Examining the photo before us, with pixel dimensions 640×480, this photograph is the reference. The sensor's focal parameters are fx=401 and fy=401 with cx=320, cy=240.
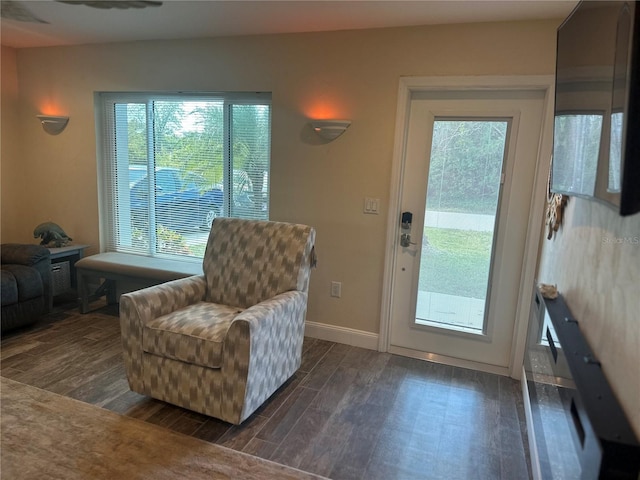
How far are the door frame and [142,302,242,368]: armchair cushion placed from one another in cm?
135

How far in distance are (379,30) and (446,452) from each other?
275 cm

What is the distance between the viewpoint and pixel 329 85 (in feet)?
10.1

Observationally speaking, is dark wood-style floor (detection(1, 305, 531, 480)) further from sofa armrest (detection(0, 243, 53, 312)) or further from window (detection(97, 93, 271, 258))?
window (detection(97, 93, 271, 258))

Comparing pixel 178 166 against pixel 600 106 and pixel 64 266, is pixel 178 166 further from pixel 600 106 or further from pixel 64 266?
pixel 600 106

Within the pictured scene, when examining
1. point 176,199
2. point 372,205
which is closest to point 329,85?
point 372,205

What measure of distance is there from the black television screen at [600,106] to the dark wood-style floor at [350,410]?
1423mm

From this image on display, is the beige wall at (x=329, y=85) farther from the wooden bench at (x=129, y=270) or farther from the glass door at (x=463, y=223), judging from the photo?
the wooden bench at (x=129, y=270)

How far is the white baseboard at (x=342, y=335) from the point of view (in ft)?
10.6

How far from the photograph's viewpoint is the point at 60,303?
3.98m

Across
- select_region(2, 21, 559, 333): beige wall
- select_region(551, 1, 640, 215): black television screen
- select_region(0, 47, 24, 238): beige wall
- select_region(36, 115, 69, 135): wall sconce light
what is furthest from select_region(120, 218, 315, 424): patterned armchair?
select_region(0, 47, 24, 238): beige wall

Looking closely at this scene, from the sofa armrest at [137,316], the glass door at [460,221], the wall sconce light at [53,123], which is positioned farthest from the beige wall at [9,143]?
the glass door at [460,221]

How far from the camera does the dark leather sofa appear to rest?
3076mm

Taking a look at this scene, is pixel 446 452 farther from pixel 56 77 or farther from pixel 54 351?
pixel 56 77

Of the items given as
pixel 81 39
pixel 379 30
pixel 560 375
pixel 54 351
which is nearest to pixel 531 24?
pixel 379 30
